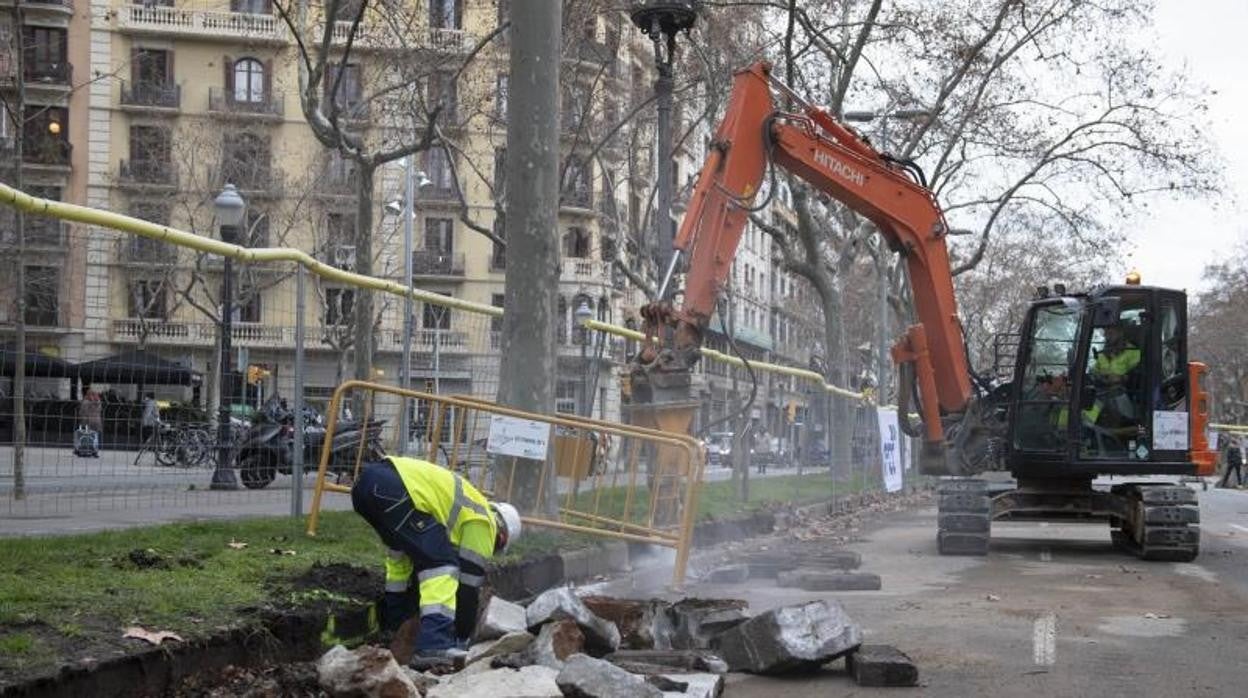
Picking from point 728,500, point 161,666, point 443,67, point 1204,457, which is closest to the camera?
point 161,666

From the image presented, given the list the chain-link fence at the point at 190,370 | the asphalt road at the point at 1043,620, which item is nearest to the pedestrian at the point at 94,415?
the chain-link fence at the point at 190,370

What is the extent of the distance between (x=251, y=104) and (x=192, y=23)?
398 cm

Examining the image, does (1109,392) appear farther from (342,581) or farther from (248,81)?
(248,81)

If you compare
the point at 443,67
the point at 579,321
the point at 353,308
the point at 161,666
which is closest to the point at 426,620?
the point at 161,666

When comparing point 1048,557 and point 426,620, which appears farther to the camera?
point 1048,557

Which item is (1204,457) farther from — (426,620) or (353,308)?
(426,620)

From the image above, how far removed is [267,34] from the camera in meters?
47.3

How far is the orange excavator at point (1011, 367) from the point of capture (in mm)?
12617

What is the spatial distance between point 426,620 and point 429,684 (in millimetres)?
514

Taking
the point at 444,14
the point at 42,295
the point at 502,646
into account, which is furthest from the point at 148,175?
the point at 502,646

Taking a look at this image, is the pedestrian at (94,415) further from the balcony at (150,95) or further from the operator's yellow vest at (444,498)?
the balcony at (150,95)

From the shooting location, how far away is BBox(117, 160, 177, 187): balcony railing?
4044 cm

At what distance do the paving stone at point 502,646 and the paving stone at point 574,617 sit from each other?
137 mm

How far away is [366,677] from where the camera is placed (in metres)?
Result: 5.14
